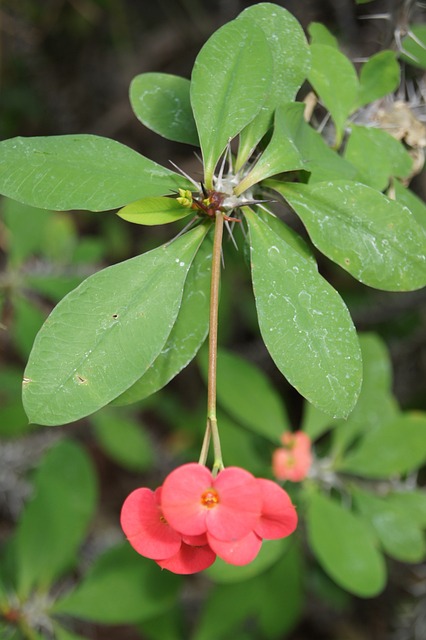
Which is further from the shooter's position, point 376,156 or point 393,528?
point 393,528

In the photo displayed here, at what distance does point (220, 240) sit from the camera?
2.61ft

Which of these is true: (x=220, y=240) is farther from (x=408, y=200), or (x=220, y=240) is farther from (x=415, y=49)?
(x=415, y=49)

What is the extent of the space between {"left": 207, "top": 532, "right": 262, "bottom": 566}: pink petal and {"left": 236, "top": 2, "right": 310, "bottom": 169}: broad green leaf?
0.52 m

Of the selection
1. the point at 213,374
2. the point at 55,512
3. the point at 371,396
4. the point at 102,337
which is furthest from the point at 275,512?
the point at 55,512

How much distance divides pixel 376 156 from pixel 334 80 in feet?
0.42

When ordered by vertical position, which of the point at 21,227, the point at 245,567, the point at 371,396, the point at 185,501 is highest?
the point at 185,501

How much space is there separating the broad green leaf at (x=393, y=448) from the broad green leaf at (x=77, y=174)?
94 cm

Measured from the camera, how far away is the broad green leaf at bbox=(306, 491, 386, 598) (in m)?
1.46

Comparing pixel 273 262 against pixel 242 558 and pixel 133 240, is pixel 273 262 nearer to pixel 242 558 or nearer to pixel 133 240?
pixel 242 558

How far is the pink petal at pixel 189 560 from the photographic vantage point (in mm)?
761

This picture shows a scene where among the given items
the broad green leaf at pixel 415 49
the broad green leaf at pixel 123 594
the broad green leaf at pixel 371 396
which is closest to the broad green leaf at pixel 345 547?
the broad green leaf at pixel 371 396

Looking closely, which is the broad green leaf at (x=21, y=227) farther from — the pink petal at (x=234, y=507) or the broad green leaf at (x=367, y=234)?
the pink petal at (x=234, y=507)

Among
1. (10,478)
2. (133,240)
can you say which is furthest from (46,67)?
(10,478)

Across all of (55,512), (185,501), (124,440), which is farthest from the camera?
(124,440)
